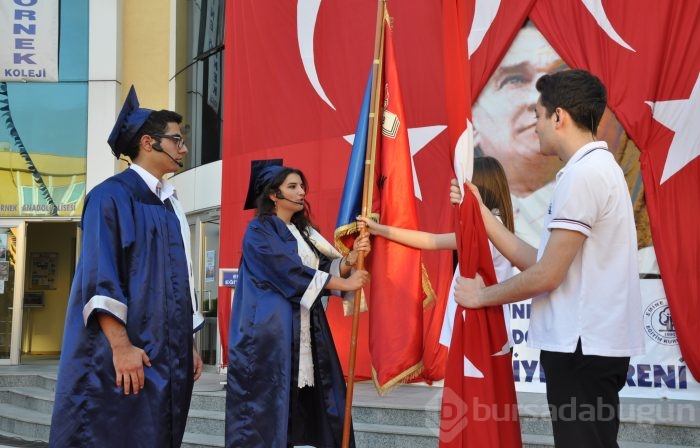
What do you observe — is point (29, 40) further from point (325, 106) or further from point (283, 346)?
point (283, 346)

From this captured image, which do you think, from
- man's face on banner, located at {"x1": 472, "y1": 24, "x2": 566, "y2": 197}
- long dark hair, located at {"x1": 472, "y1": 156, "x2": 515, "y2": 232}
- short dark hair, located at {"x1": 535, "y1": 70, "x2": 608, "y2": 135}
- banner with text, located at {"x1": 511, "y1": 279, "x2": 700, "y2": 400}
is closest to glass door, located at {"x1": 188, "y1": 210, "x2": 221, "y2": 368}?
man's face on banner, located at {"x1": 472, "y1": 24, "x2": 566, "y2": 197}

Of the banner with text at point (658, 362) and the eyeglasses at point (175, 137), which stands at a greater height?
the eyeglasses at point (175, 137)

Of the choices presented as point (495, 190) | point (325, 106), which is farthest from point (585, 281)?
point (325, 106)

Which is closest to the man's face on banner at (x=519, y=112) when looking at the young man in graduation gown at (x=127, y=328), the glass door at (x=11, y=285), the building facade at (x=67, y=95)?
the young man in graduation gown at (x=127, y=328)

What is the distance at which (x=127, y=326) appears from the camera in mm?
2832

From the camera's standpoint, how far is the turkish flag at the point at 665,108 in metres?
5.46

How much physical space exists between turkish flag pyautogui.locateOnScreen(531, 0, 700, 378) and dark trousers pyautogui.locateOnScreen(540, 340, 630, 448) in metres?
3.66

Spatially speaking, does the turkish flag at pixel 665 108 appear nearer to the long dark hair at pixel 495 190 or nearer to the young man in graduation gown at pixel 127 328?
the long dark hair at pixel 495 190

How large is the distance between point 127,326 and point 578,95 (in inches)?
72.1

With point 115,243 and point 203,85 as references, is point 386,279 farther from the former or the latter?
point 203,85

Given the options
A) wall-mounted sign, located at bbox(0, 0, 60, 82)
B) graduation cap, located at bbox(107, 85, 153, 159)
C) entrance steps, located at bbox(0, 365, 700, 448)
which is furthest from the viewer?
wall-mounted sign, located at bbox(0, 0, 60, 82)

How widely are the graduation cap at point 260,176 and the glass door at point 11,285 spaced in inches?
321

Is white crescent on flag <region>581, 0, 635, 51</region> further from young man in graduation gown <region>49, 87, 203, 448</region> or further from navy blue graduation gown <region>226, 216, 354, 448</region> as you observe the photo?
young man in graduation gown <region>49, 87, 203, 448</region>

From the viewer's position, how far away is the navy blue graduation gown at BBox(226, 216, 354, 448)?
11.8 ft
